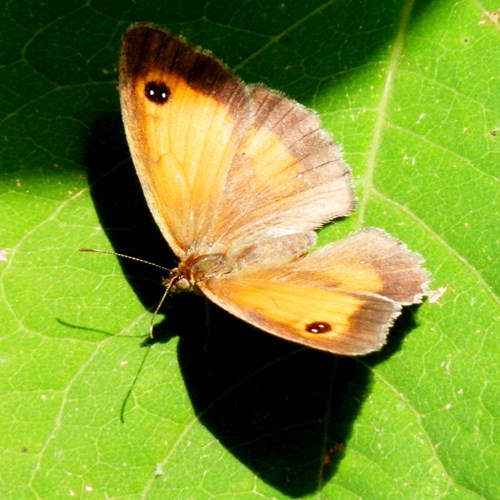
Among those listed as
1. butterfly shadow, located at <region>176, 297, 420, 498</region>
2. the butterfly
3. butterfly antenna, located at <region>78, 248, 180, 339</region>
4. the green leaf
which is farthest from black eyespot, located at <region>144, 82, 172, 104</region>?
butterfly shadow, located at <region>176, 297, 420, 498</region>

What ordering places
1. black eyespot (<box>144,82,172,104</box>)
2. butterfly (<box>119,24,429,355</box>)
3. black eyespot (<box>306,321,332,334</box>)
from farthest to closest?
black eyespot (<box>144,82,172,104</box>) < butterfly (<box>119,24,429,355</box>) < black eyespot (<box>306,321,332,334</box>)

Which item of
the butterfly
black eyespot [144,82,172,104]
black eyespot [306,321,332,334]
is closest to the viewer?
black eyespot [306,321,332,334]

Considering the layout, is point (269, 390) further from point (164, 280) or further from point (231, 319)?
point (164, 280)

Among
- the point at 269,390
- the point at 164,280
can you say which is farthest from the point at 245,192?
the point at 269,390

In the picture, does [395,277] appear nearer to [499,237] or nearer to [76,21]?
[499,237]

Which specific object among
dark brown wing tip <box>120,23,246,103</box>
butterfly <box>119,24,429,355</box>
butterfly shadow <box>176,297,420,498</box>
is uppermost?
dark brown wing tip <box>120,23,246,103</box>

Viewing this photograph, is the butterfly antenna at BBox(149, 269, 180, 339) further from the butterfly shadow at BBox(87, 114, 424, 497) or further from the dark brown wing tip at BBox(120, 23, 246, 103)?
the dark brown wing tip at BBox(120, 23, 246, 103)

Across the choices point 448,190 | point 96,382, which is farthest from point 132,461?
point 448,190
